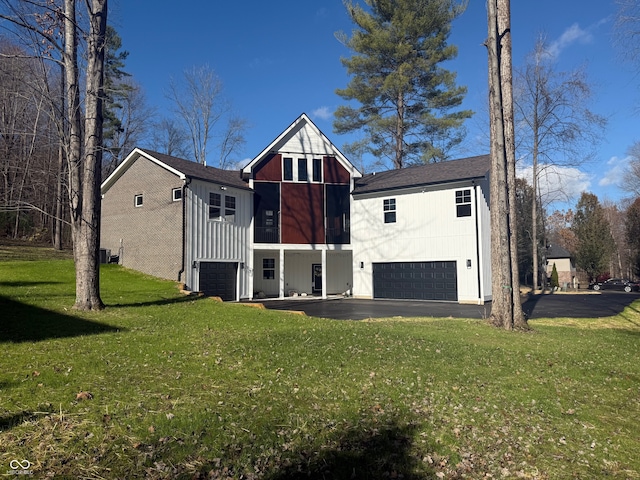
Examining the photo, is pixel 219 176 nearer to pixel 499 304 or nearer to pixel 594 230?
pixel 499 304

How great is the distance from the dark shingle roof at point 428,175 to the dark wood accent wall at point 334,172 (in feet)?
3.04

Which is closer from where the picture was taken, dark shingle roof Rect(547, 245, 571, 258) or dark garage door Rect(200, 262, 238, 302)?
dark garage door Rect(200, 262, 238, 302)

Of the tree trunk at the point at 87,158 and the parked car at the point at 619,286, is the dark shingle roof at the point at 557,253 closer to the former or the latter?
the parked car at the point at 619,286

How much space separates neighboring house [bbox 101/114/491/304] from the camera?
19422 mm

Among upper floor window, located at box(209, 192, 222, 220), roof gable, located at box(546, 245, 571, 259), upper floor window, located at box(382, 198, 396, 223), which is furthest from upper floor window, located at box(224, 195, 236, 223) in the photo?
roof gable, located at box(546, 245, 571, 259)

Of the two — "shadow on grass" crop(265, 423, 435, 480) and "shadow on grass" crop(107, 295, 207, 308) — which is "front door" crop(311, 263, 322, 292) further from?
"shadow on grass" crop(265, 423, 435, 480)

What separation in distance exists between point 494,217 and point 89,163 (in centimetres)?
1099


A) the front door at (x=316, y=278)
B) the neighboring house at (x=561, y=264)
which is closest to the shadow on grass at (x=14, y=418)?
the front door at (x=316, y=278)

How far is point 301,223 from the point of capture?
22.7 metres

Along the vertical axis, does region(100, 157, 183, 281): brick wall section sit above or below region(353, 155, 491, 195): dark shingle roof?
below

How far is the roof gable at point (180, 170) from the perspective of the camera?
19.3 meters

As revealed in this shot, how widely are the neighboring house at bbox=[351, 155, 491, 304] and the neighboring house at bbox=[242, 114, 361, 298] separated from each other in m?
1.24

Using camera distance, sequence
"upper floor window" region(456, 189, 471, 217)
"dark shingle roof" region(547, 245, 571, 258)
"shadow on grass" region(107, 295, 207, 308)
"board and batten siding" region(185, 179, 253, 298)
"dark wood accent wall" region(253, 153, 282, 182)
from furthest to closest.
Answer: "dark shingle roof" region(547, 245, 571, 258) < "dark wood accent wall" region(253, 153, 282, 182) < "upper floor window" region(456, 189, 471, 217) < "board and batten siding" region(185, 179, 253, 298) < "shadow on grass" region(107, 295, 207, 308)

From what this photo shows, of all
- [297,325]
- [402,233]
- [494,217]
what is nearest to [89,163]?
[297,325]
